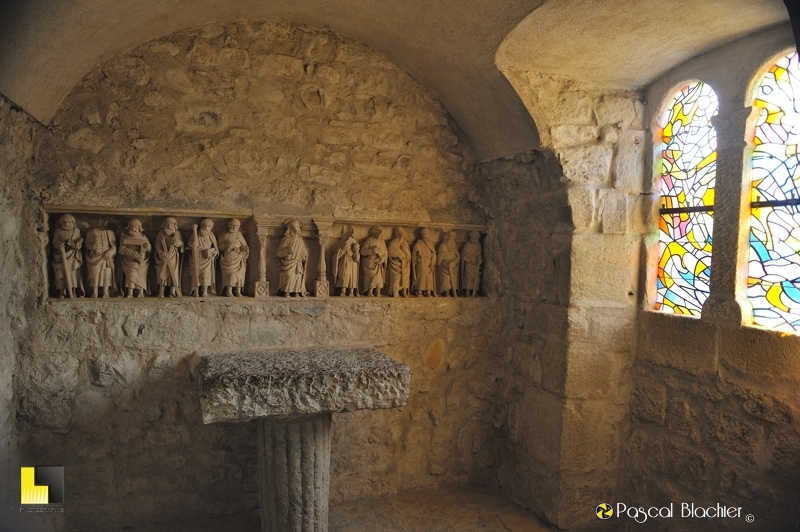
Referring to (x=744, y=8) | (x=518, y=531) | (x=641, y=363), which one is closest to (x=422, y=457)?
(x=518, y=531)

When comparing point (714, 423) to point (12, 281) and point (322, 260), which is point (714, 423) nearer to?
point (322, 260)

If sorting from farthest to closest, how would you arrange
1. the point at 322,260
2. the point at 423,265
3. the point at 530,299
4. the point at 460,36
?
the point at 423,265, the point at 530,299, the point at 322,260, the point at 460,36

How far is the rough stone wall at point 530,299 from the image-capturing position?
3.57m

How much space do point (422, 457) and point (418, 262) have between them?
1543 millimetres

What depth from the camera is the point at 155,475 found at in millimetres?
3492

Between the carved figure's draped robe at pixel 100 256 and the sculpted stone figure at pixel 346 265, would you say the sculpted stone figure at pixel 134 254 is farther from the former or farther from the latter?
the sculpted stone figure at pixel 346 265

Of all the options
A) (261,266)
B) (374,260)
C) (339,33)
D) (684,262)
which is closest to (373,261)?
(374,260)

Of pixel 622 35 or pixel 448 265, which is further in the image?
pixel 448 265

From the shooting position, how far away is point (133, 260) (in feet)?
11.0

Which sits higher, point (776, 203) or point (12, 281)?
point (776, 203)

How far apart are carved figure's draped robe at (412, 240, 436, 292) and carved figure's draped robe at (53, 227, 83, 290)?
228 centimetres

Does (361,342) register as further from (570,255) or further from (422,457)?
(570,255)

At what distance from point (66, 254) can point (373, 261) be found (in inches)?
77.9

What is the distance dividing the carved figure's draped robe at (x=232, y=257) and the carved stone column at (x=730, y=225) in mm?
2930
